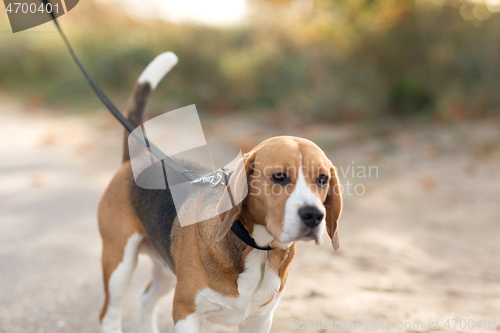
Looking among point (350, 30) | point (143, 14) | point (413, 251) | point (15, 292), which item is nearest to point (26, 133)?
point (143, 14)

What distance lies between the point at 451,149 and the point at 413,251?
4.07 metres

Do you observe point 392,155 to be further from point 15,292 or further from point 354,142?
point 15,292

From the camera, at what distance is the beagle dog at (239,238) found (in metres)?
2.11

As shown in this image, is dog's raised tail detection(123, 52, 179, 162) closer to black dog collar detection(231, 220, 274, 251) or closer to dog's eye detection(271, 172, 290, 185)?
black dog collar detection(231, 220, 274, 251)

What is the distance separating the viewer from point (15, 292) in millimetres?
3787

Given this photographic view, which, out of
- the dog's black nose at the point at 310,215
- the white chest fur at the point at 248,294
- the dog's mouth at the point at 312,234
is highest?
the dog's black nose at the point at 310,215

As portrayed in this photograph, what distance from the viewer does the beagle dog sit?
2105 mm

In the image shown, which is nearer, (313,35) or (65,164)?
(65,164)

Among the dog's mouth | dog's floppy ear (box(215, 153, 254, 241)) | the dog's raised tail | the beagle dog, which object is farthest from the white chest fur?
the dog's raised tail

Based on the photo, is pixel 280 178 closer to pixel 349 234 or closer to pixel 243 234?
pixel 243 234

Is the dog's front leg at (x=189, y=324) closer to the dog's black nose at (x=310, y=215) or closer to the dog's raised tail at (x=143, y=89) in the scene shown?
the dog's black nose at (x=310, y=215)

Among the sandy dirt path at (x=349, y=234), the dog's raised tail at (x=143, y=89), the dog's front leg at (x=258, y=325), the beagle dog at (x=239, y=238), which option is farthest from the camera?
the sandy dirt path at (x=349, y=234)

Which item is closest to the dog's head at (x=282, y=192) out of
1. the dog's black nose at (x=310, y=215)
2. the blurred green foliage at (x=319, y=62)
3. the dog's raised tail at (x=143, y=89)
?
the dog's black nose at (x=310, y=215)

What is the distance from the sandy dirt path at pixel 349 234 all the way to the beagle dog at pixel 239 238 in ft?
3.17
